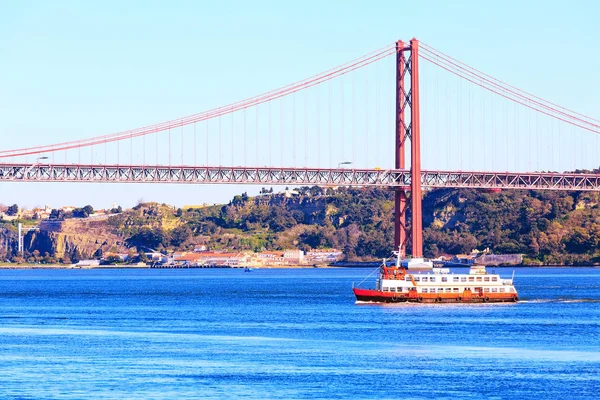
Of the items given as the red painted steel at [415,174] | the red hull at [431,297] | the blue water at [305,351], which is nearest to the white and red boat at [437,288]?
the red hull at [431,297]

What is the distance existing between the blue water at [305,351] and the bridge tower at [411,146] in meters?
26.1

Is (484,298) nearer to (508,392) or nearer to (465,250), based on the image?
(508,392)

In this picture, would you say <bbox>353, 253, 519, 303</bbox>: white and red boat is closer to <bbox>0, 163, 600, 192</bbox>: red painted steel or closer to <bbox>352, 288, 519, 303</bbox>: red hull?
<bbox>352, 288, 519, 303</bbox>: red hull

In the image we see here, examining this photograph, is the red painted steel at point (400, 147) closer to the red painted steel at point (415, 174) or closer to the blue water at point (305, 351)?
the red painted steel at point (415, 174)

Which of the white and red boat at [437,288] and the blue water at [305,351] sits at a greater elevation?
the white and red boat at [437,288]

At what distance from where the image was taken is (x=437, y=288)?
70.8 meters

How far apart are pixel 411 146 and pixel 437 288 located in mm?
29116

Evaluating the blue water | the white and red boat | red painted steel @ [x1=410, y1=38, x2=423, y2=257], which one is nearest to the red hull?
→ the white and red boat

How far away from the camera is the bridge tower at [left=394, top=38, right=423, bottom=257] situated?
97938mm

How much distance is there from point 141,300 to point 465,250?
118564 millimetres

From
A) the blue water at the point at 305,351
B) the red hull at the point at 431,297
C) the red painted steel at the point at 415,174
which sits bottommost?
the blue water at the point at 305,351

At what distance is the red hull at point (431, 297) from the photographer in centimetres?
7000

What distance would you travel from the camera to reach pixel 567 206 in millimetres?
187750

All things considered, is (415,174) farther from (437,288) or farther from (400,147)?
(437,288)
